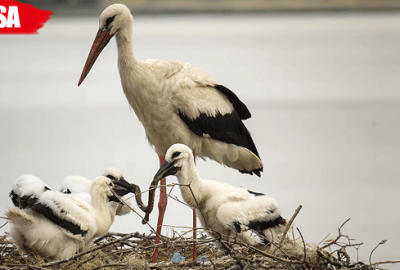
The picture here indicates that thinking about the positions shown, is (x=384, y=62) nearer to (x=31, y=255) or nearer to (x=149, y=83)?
(x=149, y=83)

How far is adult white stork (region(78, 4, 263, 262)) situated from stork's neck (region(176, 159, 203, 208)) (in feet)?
1.03

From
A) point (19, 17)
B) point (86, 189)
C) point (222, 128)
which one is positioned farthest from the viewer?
point (19, 17)

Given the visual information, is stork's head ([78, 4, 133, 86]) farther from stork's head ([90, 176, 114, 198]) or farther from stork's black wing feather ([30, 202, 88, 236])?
stork's black wing feather ([30, 202, 88, 236])

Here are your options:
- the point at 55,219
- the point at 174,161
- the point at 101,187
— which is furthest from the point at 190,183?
the point at 55,219

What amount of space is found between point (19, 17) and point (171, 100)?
3116mm

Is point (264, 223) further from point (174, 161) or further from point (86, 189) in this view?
point (86, 189)

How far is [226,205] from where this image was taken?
2852mm

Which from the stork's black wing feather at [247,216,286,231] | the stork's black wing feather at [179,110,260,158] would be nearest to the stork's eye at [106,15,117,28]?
the stork's black wing feather at [179,110,260,158]

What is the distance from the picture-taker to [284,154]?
6.59 metres

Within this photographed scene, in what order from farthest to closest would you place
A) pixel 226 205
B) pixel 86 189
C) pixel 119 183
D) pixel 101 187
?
pixel 86 189
pixel 119 183
pixel 101 187
pixel 226 205

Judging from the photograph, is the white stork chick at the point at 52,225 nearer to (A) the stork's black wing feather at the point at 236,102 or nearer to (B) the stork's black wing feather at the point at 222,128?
(B) the stork's black wing feather at the point at 222,128

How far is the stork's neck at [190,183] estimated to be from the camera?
2934 mm

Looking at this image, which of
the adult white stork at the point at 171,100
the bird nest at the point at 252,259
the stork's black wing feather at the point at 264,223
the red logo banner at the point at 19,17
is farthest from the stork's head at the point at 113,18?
the red logo banner at the point at 19,17

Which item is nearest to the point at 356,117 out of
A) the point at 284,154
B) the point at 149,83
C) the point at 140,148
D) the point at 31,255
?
the point at 284,154
